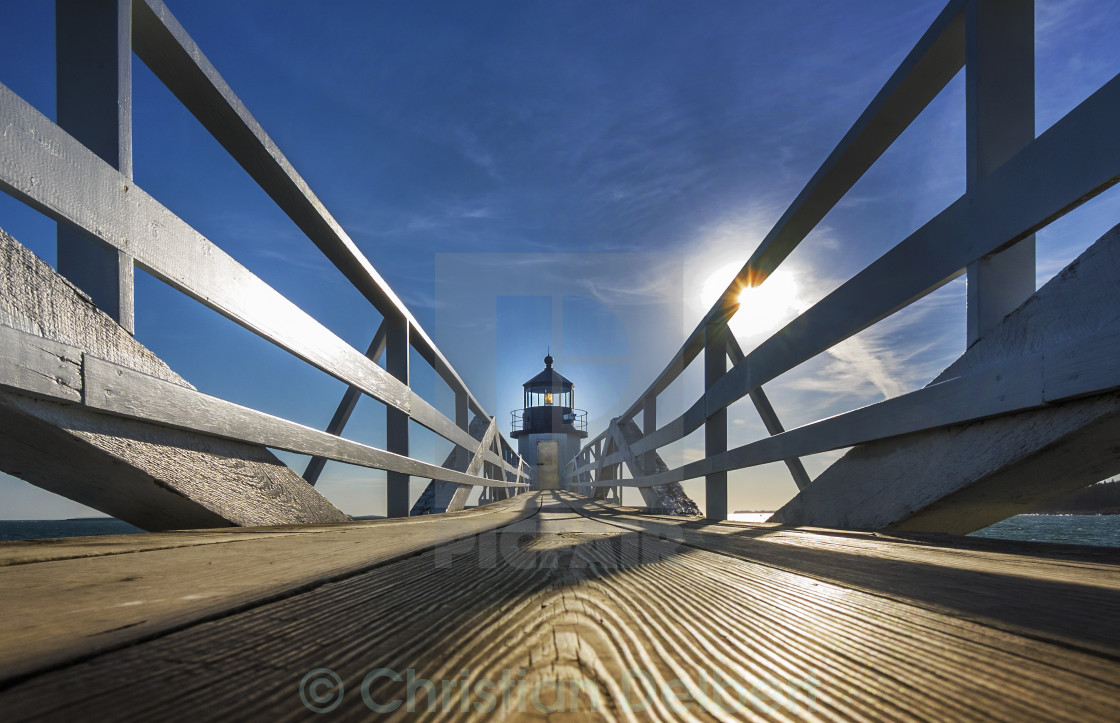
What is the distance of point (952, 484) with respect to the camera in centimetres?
151

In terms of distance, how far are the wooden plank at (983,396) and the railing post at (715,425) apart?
123 cm

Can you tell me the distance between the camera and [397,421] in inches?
147

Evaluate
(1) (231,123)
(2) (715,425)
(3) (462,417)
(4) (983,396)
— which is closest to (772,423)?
(2) (715,425)

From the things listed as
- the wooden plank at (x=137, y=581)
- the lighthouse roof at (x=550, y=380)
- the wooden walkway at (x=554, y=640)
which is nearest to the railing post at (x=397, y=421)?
the wooden plank at (x=137, y=581)

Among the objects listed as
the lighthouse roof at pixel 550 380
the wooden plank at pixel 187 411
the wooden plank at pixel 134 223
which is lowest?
the wooden plank at pixel 187 411

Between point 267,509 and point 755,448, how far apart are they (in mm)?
2170

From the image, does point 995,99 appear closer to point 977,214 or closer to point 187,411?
point 977,214

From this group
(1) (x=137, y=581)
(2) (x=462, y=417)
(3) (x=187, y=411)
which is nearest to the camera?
(1) (x=137, y=581)

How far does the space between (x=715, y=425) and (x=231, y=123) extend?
120 inches

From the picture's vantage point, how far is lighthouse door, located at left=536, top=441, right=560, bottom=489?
22500 mm

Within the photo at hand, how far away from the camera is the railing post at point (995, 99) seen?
4.75 feet

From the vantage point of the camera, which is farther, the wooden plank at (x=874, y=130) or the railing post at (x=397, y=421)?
the railing post at (x=397, y=421)

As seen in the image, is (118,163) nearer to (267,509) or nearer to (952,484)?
(267,509)

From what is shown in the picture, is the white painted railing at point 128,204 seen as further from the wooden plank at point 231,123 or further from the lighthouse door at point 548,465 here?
the lighthouse door at point 548,465
